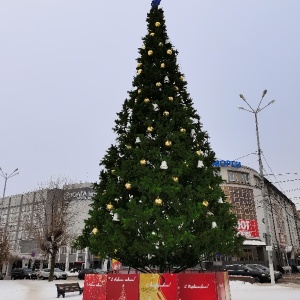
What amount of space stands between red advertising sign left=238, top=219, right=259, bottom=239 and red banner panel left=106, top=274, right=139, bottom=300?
42.1 m

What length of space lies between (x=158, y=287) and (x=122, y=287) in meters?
1.24

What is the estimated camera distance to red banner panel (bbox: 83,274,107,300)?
435 inches

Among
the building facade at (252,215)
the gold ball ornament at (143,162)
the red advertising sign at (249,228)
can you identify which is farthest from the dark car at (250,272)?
the red advertising sign at (249,228)

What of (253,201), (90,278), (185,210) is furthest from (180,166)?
(253,201)

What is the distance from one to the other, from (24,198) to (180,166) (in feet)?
309

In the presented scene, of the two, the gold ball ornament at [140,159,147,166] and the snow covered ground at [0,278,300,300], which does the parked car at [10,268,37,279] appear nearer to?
the snow covered ground at [0,278,300,300]

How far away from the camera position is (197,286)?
980 centimetres

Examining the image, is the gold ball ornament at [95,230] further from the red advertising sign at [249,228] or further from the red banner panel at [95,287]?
the red advertising sign at [249,228]

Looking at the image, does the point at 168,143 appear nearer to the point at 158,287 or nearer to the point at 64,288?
the point at 158,287

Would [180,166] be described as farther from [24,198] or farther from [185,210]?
[24,198]

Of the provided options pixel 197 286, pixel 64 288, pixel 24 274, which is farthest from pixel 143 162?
pixel 24 274

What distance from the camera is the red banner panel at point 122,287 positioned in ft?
33.1

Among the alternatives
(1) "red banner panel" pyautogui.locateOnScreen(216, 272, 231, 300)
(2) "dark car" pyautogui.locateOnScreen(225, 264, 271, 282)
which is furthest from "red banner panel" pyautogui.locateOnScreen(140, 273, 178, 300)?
(2) "dark car" pyautogui.locateOnScreen(225, 264, 271, 282)

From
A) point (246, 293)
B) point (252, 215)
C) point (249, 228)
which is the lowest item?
point (246, 293)
